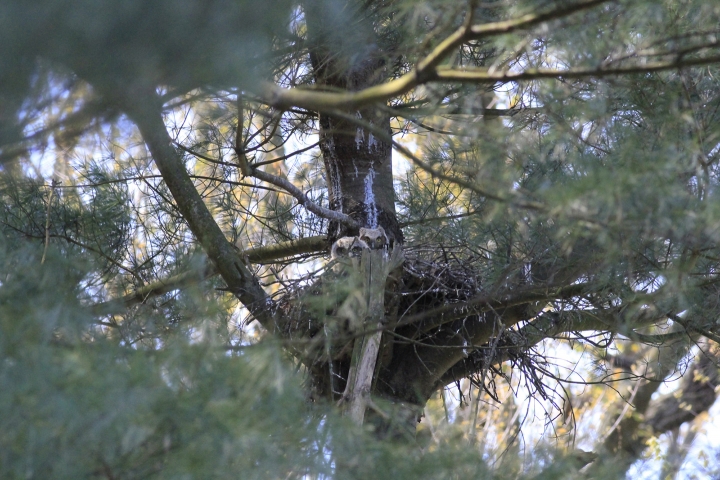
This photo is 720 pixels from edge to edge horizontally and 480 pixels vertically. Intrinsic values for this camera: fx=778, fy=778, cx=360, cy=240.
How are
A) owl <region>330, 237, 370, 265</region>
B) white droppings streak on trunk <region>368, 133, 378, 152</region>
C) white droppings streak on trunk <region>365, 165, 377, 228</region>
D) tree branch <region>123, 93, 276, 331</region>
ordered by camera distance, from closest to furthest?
tree branch <region>123, 93, 276, 331</region>
owl <region>330, 237, 370, 265</region>
white droppings streak on trunk <region>365, 165, 377, 228</region>
white droppings streak on trunk <region>368, 133, 378, 152</region>

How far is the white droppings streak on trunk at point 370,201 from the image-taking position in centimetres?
319

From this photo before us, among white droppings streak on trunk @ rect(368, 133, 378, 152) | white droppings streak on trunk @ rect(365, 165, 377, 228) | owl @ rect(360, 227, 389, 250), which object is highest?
white droppings streak on trunk @ rect(368, 133, 378, 152)

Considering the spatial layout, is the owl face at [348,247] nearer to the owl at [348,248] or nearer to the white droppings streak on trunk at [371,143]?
the owl at [348,248]

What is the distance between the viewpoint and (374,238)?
2918 millimetres

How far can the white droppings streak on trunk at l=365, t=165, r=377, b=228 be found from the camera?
3.19 metres

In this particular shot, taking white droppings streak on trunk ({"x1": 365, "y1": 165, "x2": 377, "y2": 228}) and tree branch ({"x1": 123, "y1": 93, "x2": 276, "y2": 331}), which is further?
white droppings streak on trunk ({"x1": 365, "y1": 165, "x2": 377, "y2": 228})

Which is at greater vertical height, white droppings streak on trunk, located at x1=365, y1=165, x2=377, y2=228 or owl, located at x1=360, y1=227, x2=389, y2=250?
white droppings streak on trunk, located at x1=365, y1=165, x2=377, y2=228

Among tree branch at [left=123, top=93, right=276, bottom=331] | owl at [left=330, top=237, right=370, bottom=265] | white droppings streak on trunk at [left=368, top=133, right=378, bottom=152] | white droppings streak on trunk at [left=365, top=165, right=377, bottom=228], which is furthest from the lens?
white droppings streak on trunk at [left=368, top=133, right=378, bottom=152]

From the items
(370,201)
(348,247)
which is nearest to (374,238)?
(348,247)

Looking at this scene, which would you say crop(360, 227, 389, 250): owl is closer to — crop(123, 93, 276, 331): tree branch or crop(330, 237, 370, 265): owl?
crop(330, 237, 370, 265): owl

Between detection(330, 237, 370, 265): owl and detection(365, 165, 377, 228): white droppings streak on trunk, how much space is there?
0.27 meters

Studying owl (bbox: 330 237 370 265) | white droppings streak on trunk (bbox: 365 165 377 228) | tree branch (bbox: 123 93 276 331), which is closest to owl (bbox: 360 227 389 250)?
owl (bbox: 330 237 370 265)

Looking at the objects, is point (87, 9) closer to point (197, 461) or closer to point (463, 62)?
point (197, 461)

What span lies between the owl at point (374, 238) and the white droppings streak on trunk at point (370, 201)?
0.68ft
